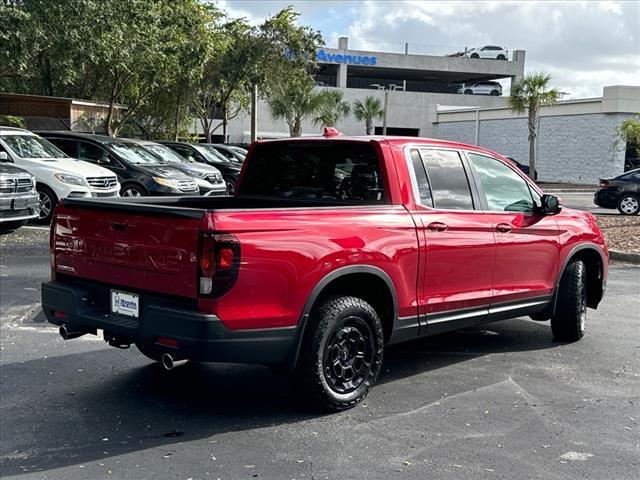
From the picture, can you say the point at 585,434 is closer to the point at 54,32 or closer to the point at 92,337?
the point at 92,337

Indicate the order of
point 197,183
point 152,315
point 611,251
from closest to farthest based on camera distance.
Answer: point 152,315 → point 611,251 → point 197,183

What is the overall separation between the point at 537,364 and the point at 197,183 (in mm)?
12055

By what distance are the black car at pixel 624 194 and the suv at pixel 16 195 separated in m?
15.6

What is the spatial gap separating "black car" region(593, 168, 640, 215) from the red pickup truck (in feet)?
50.8

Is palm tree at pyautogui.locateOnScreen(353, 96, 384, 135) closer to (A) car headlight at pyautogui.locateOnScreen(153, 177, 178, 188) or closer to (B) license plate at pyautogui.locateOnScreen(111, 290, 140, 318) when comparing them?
(A) car headlight at pyautogui.locateOnScreen(153, 177, 178, 188)

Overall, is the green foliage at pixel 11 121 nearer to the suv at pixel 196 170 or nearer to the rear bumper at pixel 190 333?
the suv at pixel 196 170

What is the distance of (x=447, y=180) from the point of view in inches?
224

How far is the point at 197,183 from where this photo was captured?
1703 centimetres

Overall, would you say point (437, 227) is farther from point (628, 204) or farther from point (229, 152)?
point (229, 152)

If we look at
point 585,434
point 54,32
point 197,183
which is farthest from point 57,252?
point 54,32

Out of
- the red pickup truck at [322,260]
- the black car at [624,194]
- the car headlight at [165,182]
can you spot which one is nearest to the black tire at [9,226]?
the car headlight at [165,182]

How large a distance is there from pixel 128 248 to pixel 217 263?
0.76 metres

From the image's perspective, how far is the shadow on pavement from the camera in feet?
14.3

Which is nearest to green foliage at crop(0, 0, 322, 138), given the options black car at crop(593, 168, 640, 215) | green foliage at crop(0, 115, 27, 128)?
green foliage at crop(0, 115, 27, 128)
